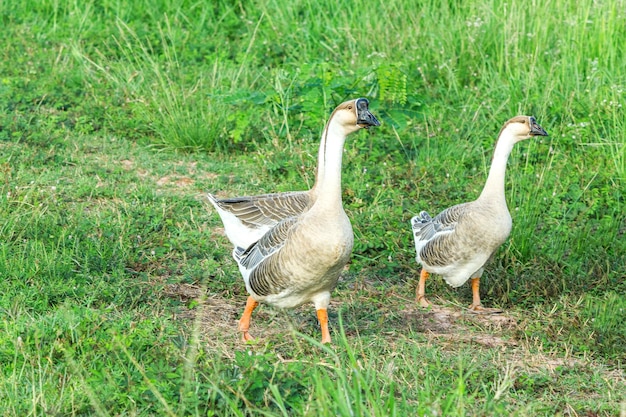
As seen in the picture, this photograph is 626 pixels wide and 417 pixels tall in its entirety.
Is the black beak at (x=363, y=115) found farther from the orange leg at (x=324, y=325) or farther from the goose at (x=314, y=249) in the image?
the orange leg at (x=324, y=325)

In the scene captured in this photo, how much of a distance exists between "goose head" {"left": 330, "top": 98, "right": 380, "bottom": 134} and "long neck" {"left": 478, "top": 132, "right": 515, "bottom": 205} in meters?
1.32

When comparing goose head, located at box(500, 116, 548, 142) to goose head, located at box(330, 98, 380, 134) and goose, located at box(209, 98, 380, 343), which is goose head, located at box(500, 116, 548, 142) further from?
goose head, located at box(330, 98, 380, 134)

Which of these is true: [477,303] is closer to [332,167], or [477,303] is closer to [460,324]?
[460,324]

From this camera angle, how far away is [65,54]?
9758 mm

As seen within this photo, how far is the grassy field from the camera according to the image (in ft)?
14.4

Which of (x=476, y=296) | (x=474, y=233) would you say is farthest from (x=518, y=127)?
(x=476, y=296)

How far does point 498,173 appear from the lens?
6082 mm

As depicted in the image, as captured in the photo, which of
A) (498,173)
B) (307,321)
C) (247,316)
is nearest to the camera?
(247,316)

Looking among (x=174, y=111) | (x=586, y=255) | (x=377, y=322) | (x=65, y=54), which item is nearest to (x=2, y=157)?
(x=174, y=111)

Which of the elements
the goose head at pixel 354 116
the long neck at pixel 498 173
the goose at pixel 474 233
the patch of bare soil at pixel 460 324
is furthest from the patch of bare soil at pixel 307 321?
the goose head at pixel 354 116

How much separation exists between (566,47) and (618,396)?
4708 millimetres

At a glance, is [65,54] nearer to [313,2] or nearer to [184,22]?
[184,22]

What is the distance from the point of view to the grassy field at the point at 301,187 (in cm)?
440

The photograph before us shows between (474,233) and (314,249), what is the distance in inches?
56.8
